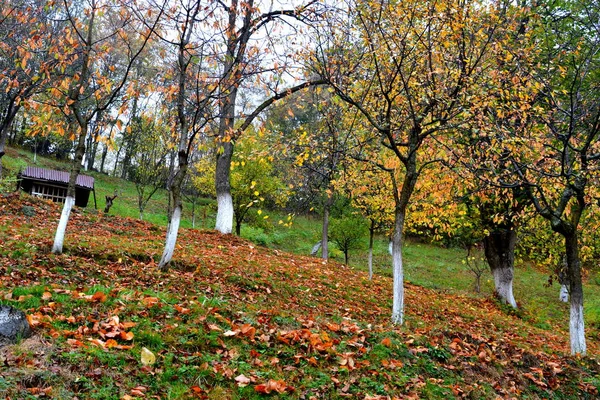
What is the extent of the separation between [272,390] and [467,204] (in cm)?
1255

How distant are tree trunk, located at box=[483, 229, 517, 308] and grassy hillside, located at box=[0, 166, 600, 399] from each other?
543cm

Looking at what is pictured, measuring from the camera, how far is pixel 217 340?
15.7ft

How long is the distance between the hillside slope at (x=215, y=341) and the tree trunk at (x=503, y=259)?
19.3 ft

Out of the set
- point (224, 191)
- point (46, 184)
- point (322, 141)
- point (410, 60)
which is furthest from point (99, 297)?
point (46, 184)

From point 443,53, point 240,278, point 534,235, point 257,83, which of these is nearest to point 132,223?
point 240,278

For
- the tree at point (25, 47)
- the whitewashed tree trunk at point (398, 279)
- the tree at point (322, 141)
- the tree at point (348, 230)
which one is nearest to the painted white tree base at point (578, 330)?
the whitewashed tree trunk at point (398, 279)

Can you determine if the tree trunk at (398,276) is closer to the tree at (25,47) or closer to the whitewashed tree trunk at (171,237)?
the whitewashed tree trunk at (171,237)

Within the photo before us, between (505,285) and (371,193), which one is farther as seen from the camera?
(505,285)

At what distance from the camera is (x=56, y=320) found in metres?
→ 4.45

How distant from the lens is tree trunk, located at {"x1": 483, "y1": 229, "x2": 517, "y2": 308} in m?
15.1

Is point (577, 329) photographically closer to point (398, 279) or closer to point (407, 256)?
point (398, 279)

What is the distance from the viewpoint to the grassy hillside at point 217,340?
3.80 meters

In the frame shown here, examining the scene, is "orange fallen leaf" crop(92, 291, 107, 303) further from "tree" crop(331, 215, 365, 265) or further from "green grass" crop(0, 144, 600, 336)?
"tree" crop(331, 215, 365, 265)

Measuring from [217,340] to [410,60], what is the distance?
5.88m
